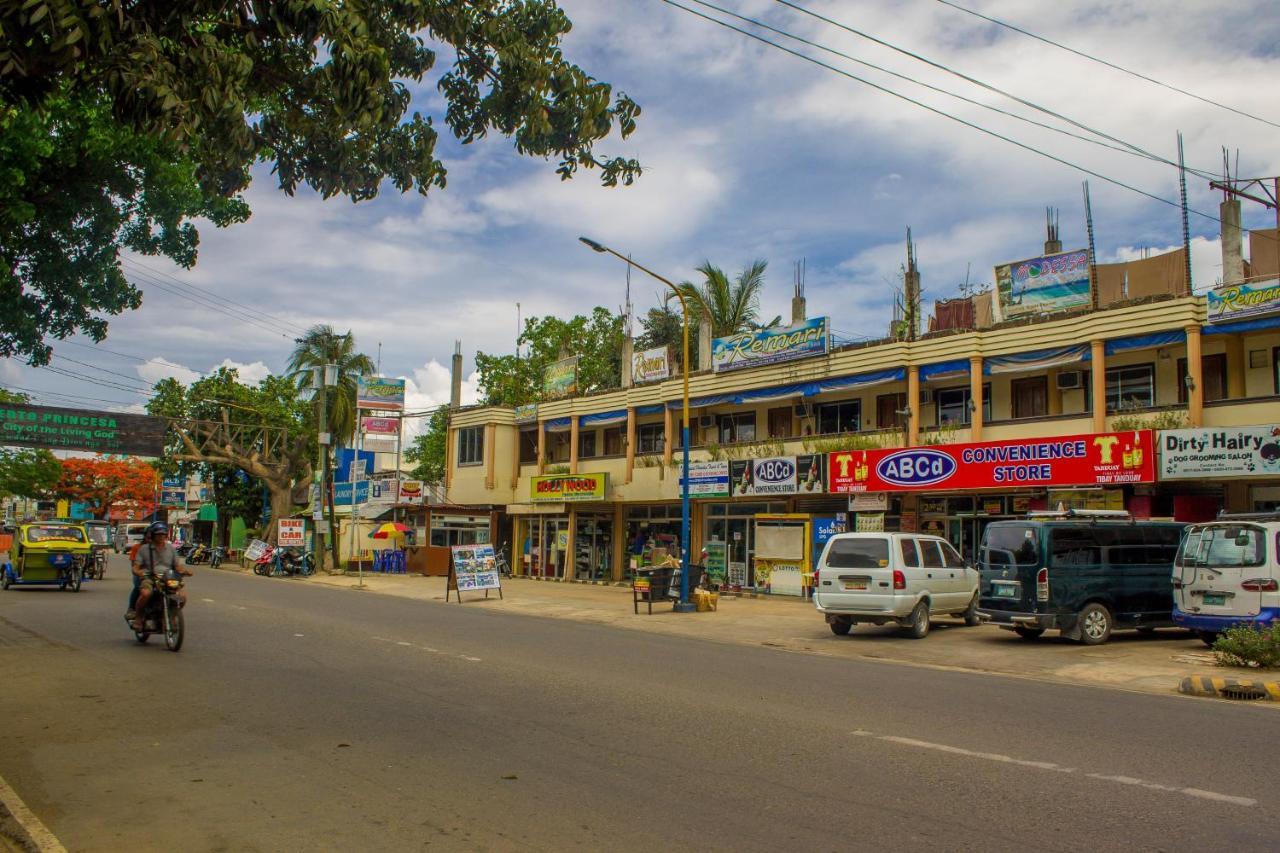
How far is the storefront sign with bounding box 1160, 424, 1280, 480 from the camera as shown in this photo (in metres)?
19.8

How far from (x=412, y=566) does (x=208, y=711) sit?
3636cm

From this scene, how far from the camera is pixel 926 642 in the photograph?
17609mm

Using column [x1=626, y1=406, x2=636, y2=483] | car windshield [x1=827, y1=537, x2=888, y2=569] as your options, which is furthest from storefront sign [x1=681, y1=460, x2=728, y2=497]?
car windshield [x1=827, y1=537, x2=888, y2=569]

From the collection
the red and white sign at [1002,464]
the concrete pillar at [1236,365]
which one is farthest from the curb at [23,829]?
the concrete pillar at [1236,365]

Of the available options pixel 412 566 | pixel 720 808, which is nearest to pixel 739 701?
pixel 720 808

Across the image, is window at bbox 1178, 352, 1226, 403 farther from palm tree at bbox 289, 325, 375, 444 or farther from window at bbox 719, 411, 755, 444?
palm tree at bbox 289, 325, 375, 444

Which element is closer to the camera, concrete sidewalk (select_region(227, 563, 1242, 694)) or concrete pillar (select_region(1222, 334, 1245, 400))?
concrete sidewalk (select_region(227, 563, 1242, 694))

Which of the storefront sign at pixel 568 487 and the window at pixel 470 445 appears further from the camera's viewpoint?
the window at pixel 470 445

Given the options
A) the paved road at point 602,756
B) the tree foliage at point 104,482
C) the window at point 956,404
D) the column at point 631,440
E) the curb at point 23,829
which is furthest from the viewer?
the tree foliage at point 104,482

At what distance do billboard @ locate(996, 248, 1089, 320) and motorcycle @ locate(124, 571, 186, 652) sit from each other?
21554mm

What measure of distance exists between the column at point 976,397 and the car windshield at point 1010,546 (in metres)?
9.38

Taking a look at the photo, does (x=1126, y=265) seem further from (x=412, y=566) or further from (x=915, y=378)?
(x=412, y=566)

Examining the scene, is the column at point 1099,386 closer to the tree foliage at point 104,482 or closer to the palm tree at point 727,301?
the palm tree at point 727,301

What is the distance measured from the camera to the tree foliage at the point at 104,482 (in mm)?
88250
